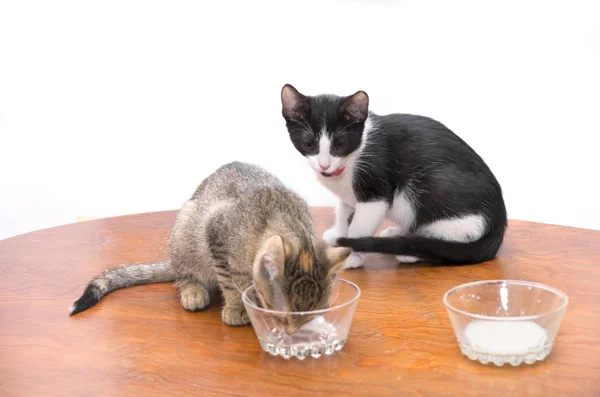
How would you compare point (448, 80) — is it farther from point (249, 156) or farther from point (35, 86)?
point (35, 86)

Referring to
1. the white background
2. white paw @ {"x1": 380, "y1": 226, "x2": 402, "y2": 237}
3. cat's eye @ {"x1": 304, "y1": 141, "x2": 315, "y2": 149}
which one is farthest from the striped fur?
the white background

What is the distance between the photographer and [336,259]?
4.36 feet

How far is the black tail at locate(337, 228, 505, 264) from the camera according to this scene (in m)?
1.81

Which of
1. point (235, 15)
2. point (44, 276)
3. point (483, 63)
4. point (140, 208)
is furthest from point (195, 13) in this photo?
point (44, 276)

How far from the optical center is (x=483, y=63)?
8.89ft

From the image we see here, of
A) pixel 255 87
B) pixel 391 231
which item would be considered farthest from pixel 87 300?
pixel 255 87

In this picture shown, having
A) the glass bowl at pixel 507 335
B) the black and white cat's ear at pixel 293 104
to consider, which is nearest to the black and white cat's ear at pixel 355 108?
the black and white cat's ear at pixel 293 104

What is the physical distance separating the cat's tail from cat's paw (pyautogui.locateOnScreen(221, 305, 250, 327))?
314 mm

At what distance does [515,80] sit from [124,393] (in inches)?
82.8

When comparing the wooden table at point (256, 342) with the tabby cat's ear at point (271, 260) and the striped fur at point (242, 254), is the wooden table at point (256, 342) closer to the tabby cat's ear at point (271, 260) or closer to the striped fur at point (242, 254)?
the striped fur at point (242, 254)

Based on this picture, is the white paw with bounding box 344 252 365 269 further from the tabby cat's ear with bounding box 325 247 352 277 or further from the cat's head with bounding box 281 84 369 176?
the tabby cat's ear with bounding box 325 247 352 277

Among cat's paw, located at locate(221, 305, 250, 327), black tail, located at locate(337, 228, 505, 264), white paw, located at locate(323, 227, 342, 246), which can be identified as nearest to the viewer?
cat's paw, located at locate(221, 305, 250, 327)

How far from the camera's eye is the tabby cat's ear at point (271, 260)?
1.27 metres

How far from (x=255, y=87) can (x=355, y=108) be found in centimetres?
105
